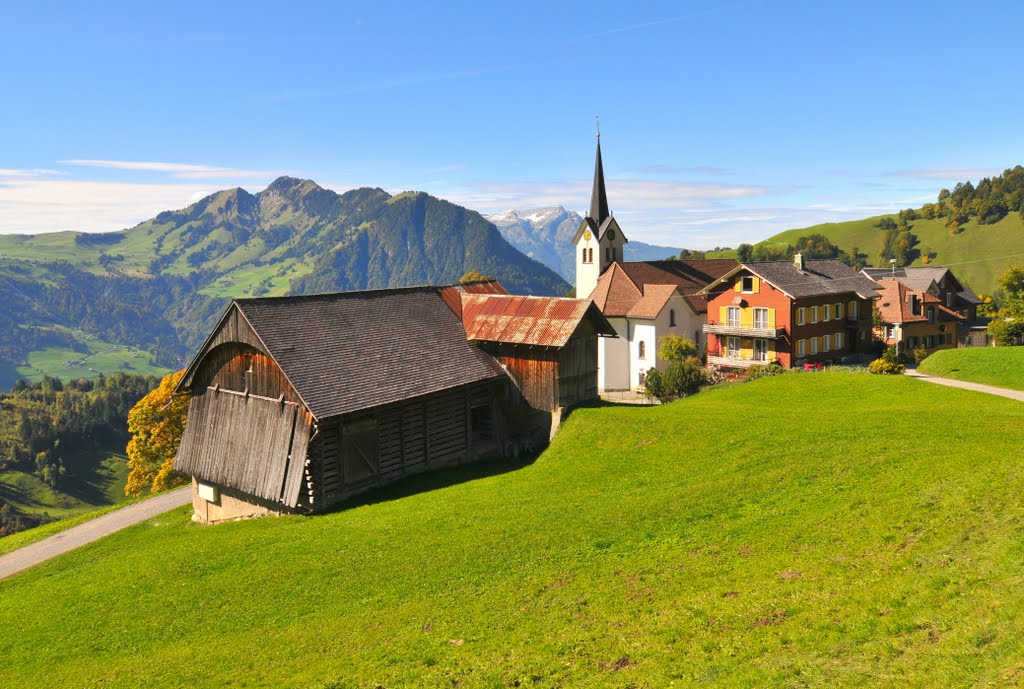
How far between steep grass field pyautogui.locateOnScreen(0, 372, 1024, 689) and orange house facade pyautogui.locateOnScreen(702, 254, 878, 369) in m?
23.4

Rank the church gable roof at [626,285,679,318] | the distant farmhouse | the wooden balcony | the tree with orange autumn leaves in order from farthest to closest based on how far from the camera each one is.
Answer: the distant farmhouse
the church gable roof at [626,285,679,318]
the wooden balcony
the tree with orange autumn leaves

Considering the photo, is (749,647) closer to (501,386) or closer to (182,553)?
(182,553)

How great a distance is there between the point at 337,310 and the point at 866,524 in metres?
25.8

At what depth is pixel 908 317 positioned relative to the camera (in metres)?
60.3

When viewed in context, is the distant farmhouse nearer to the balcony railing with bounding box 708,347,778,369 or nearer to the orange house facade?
the orange house facade

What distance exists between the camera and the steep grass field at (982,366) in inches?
1598

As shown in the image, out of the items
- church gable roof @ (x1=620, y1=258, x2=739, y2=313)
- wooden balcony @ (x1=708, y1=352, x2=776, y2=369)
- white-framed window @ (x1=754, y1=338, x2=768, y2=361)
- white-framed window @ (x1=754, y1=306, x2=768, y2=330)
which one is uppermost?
church gable roof @ (x1=620, y1=258, x2=739, y2=313)

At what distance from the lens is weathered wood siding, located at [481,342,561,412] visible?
35031mm

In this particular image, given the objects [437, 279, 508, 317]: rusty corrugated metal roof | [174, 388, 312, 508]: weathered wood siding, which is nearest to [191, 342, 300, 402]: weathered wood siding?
[174, 388, 312, 508]: weathered wood siding

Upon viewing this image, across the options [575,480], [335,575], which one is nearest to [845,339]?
[575,480]

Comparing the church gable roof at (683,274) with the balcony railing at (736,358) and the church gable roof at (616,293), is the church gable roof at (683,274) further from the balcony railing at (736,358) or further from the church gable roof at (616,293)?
the balcony railing at (736,358)

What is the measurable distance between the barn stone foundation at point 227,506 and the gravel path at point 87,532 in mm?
4548

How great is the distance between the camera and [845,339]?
5734 centimetres

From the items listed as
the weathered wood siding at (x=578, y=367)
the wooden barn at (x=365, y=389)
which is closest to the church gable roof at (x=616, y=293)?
the weathered wood siding at (x=578, y=367)
